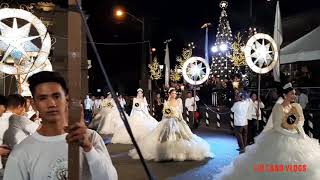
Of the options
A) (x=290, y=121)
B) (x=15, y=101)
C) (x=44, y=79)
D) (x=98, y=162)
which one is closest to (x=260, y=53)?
(x=290, y=121)

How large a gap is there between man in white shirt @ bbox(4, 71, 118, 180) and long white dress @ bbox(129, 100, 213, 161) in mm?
9796

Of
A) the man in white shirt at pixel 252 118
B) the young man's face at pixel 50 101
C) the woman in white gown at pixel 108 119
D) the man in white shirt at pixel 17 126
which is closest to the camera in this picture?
the young man's face at pixel 50 101

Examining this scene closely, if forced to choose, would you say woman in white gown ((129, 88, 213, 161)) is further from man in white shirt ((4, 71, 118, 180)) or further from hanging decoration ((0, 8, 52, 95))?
man in white shirt ((4, 71, 118, 180))

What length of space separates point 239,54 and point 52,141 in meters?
41.7

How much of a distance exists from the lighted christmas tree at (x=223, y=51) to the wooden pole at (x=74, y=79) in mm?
43526

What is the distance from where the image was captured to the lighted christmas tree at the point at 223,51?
4662 centimetres

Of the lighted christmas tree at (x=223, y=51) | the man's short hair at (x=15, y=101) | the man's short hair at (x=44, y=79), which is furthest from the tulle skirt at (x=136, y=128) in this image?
the lighted christmas tree at (x=223, y=51)

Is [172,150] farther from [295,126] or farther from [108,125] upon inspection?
[108,125]

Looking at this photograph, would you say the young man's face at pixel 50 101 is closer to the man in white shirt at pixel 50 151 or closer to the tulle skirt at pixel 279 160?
the man in white shirt at pixel 50 151

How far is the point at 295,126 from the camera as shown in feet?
27.4

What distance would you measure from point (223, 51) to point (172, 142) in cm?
3500

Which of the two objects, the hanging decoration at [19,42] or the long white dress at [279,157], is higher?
the hanging decoration at [19,42]

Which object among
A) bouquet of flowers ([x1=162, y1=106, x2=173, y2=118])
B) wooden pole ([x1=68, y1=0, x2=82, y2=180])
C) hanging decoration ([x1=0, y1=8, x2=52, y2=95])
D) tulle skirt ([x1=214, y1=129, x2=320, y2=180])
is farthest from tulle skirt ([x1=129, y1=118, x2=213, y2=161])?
wooden pole ([x1=68, y1=0, x2=82, y2=180])

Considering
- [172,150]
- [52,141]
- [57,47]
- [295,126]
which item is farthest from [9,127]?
[57,47]
